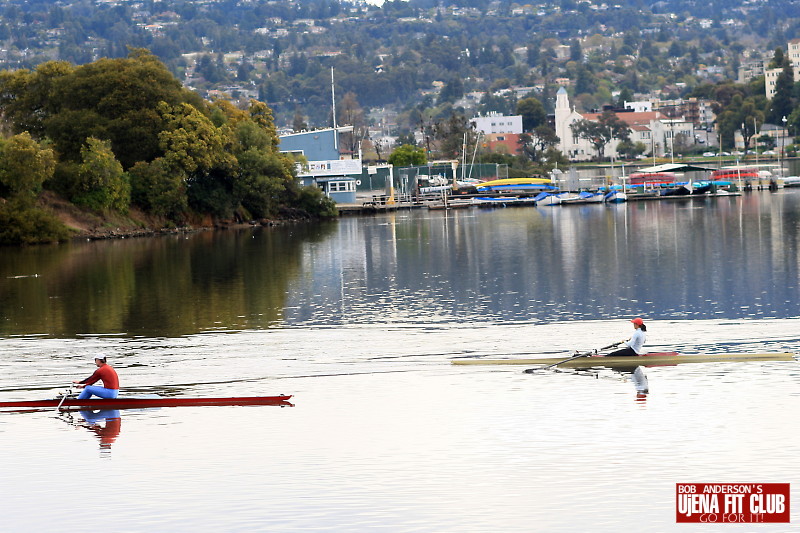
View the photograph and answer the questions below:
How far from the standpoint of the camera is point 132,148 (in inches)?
3996

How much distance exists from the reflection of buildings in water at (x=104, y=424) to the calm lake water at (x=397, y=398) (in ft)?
0.32

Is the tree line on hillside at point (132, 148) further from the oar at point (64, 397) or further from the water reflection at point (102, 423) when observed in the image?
the water reflection at point (102, 423)

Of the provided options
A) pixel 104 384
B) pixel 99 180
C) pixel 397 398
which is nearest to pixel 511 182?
pixel 99 180

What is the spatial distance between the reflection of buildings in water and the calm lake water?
0.32 ft

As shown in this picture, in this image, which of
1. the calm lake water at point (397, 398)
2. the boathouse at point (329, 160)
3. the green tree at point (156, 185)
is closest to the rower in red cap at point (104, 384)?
the calm lake water at point (397, 398)

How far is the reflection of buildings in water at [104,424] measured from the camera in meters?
26.5

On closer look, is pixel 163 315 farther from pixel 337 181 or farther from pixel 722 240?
pixel 337 181

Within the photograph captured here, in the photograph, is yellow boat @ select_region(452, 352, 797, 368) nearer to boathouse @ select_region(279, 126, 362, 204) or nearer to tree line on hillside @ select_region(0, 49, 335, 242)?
tree line on hillside @ select_region(0, 49, 335, 242)

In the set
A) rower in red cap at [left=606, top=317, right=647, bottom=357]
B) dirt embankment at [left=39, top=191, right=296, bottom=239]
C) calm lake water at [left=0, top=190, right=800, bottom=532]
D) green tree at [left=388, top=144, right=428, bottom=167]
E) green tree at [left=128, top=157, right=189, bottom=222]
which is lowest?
calm lake water at [left=0, top=190, right=800, bottom=532]

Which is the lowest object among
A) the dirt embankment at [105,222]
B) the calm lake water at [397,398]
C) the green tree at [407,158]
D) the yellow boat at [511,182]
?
the calm lake water at [397,398]

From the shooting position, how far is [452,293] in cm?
5028

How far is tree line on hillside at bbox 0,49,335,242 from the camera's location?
94000mm

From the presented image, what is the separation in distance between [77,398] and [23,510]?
733 centimetres

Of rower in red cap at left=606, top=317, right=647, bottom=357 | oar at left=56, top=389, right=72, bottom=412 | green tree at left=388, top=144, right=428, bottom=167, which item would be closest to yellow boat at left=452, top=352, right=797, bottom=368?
rower in red cap at left=606, top=317, right=647, bottom=357
